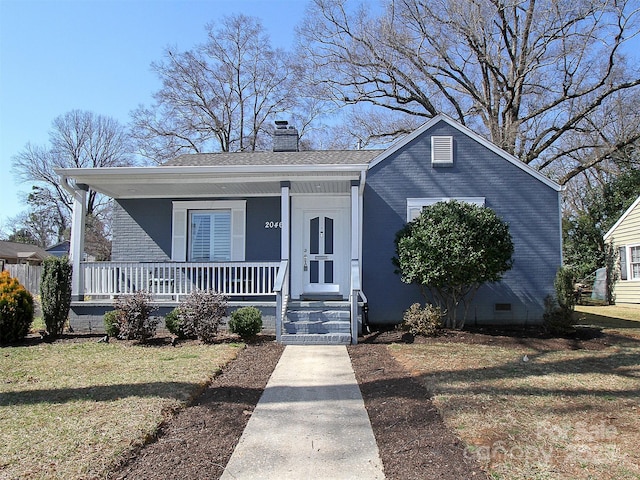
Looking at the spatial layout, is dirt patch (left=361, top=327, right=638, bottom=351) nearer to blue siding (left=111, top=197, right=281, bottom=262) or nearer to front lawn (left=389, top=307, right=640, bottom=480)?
front lawn (left=389, top=307, right=640, bottom=480)

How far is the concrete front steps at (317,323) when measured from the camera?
8414mm

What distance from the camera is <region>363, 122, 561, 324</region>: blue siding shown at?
10578 mm

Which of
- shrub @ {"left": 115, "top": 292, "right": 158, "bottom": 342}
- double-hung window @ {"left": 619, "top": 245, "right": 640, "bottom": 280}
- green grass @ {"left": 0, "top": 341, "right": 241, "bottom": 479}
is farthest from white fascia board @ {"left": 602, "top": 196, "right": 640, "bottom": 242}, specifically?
shrub @ {"left": 115, "top": 292, "right": 158, "bottom": 342}

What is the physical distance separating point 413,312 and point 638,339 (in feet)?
14.5

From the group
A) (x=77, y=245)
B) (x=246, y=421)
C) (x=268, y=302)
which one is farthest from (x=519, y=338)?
(x=77, y=245)

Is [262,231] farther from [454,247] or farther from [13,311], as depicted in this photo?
[13,311]

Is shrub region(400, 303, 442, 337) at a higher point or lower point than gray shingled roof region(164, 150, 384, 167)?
lower

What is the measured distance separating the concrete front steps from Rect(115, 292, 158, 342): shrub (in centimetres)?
251

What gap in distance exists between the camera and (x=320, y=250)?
431 inches

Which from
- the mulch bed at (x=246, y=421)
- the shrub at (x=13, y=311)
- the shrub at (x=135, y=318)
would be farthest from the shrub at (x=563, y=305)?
the shrub at (x=13, y=311)

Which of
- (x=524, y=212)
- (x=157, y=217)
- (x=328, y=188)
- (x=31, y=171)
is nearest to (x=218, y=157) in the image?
(x=157, y=217)

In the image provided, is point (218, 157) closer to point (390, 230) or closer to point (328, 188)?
point (328, 188)

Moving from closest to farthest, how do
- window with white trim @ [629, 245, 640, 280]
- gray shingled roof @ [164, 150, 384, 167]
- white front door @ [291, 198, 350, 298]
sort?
white front door @ [291, 198, 350, 298], gray shingled roof @ [164, 150, 384, 167], window with white trim @ [629, 245, 640, 280]

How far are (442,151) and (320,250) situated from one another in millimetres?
3713
